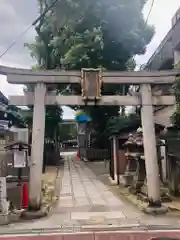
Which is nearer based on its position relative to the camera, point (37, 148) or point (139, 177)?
point (37, 148)

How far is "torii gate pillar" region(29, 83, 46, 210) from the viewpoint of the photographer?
1086cm

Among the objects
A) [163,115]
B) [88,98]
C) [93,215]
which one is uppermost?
[163,115]

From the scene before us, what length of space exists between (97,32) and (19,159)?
16.8 m

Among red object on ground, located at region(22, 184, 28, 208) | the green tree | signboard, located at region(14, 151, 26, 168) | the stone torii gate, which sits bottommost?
red object on ground, located at region(22, 184, 28, 208)

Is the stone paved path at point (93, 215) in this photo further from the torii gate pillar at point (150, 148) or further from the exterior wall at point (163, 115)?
the exterior wall at point (163, 115)

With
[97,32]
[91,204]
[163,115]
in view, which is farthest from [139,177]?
[97,32]

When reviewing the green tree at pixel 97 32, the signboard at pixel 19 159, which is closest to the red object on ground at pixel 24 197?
the signboard at pixel 19 159

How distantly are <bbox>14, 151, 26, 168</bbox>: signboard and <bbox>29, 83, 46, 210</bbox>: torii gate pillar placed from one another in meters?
0.98

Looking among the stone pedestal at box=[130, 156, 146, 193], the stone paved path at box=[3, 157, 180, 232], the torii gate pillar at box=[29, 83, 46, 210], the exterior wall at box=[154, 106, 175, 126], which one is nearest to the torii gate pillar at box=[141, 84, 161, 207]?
the stone paved path at box=[3, 157, 180, 232]

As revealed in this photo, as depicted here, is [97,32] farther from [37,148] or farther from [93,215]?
[93,215]

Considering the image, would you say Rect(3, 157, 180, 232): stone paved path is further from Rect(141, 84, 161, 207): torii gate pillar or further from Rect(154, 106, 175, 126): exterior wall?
Rect(154, 106, 175, 126): exterior wall

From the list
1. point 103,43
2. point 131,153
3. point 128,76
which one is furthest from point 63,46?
point 128,76

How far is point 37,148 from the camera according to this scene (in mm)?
11148

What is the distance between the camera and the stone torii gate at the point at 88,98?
1111 cm
